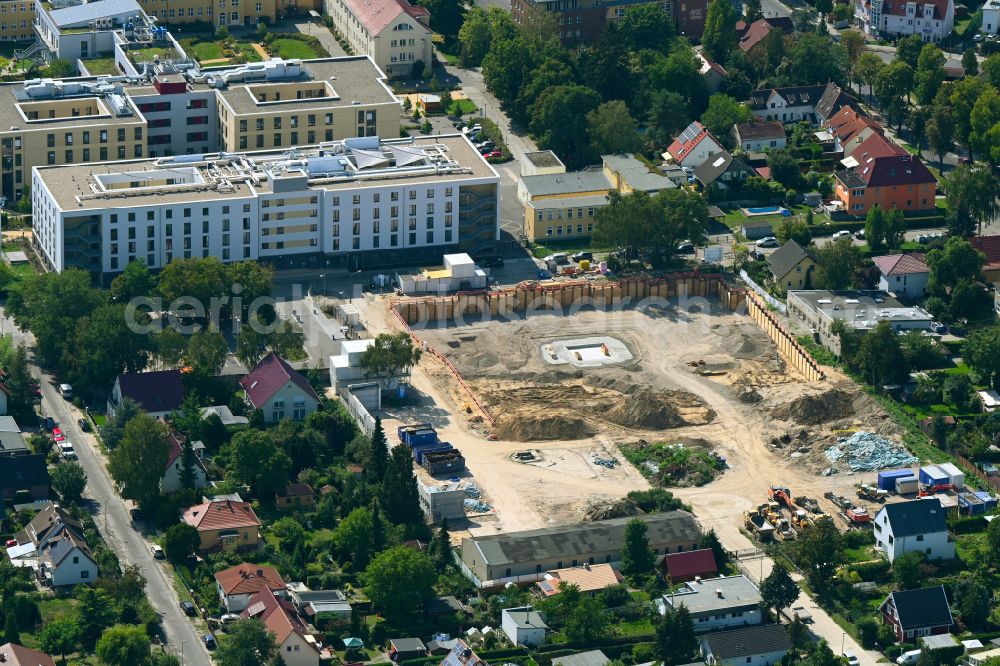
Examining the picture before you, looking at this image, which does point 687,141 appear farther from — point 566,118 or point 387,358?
point 387,358

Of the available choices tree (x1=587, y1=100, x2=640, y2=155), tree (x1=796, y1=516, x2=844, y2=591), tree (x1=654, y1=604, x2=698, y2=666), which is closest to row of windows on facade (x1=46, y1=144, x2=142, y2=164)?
tree (x1=587, y1=100, x2=640, y2=155)

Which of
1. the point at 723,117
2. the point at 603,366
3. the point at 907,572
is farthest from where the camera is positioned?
the point at 723,117

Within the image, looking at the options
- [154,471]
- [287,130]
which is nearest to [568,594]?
[154,471]

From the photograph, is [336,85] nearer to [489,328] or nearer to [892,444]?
[489,328]

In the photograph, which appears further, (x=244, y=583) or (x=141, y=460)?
(x=141, y=460)

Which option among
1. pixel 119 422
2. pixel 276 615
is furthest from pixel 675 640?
pixel 119 422

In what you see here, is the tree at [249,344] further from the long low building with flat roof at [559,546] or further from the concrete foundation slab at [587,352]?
the long low building with flat roof at [559,546]

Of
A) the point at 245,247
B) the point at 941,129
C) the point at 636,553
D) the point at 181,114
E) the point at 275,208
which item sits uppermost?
the point at 181,114

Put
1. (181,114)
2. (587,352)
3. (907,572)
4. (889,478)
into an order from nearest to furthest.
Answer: (907,572) → (889,478) → (587,352) → (181,114)
